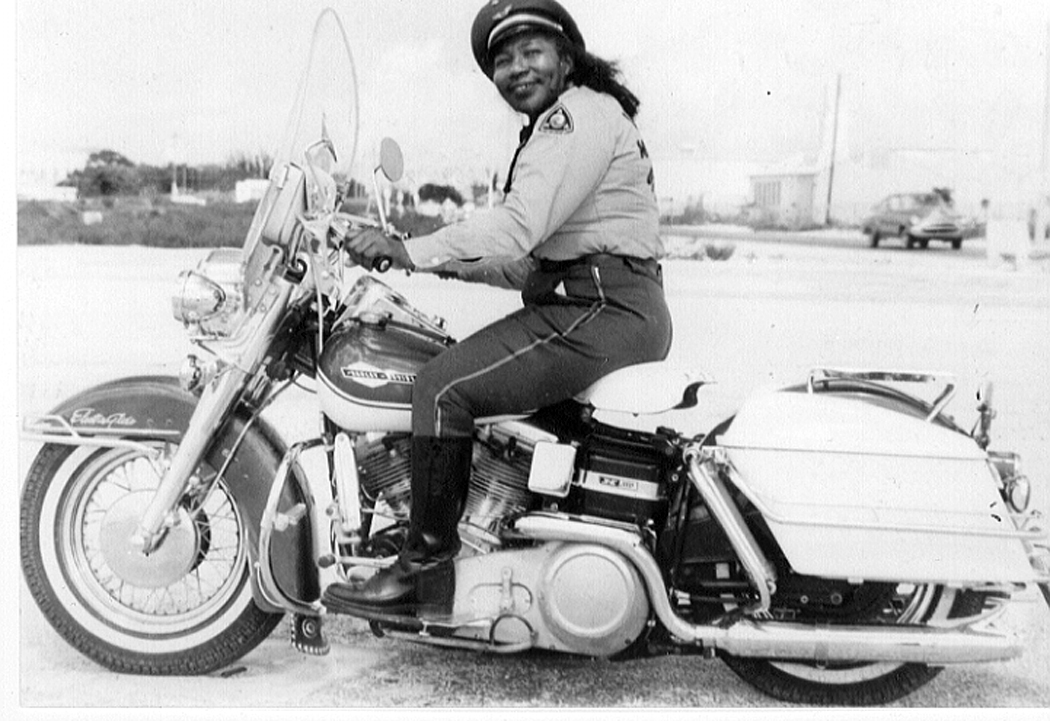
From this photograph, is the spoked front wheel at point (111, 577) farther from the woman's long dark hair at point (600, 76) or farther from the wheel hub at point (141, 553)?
the woman's long dark hair at point (600, 76)

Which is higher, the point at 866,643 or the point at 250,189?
the point at 250,189

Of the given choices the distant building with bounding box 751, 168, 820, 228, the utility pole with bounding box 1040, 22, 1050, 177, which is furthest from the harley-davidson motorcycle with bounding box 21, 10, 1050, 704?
the utility pole with bounding box 1040, 22, 1050, 177

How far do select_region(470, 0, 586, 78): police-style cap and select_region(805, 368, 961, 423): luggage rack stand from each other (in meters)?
1.15

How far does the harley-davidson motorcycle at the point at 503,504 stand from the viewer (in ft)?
8.19

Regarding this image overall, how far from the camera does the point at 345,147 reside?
2.82m

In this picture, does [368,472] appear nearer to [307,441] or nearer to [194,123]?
[307,441]

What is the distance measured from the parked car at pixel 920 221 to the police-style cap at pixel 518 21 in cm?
103

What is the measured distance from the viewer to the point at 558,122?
2.47 m

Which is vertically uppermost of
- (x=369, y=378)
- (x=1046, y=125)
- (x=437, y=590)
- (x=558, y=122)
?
(x=1046, y=125)

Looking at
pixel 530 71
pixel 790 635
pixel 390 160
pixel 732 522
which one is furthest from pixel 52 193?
pixel 790 635

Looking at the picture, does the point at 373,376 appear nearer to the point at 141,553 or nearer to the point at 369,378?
the point at 369,378

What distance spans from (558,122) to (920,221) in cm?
118

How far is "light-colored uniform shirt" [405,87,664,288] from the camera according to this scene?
94.5 inches

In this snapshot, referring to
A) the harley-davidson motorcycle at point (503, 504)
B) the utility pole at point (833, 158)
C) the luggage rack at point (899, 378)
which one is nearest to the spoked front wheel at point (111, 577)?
the harley-davidson motorcycle at point (503, 504)
